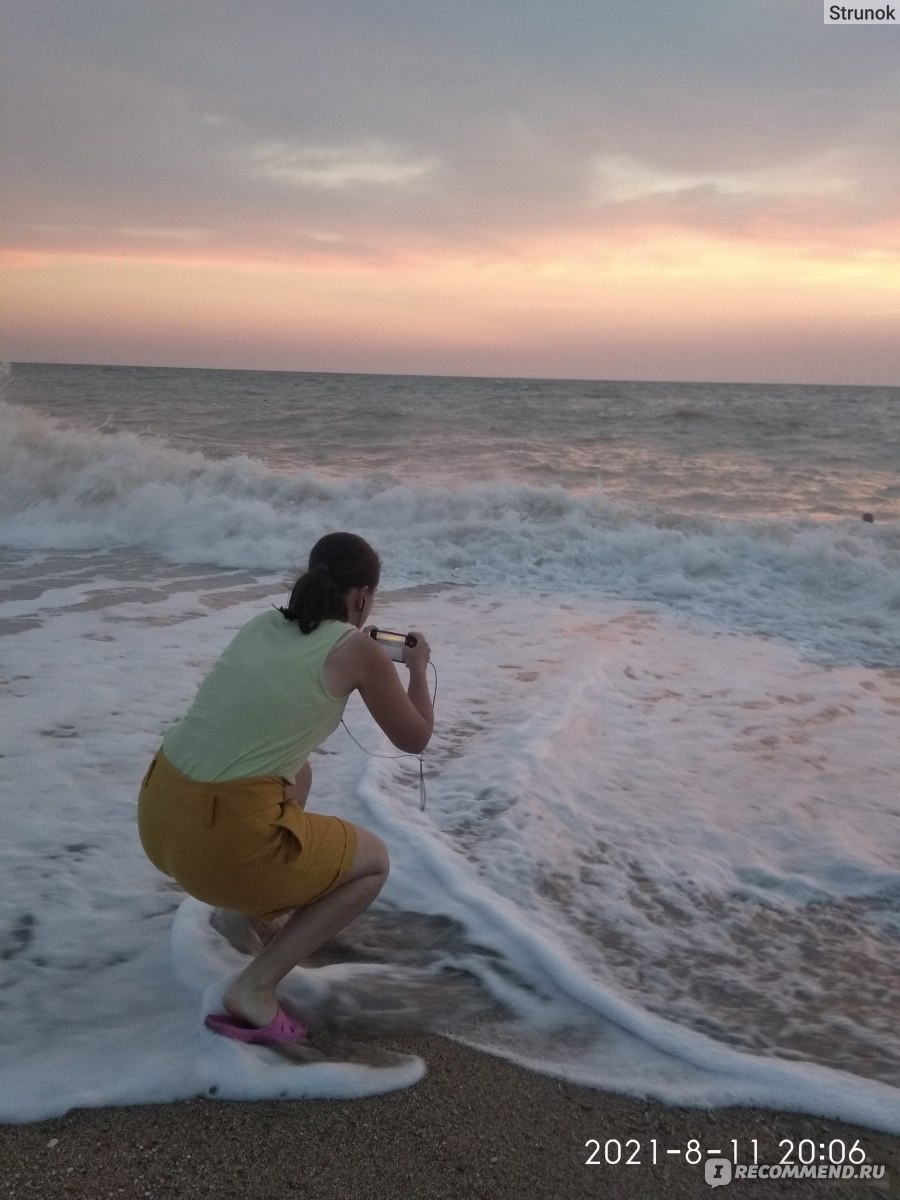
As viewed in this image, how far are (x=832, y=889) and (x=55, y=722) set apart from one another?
4.11 metres

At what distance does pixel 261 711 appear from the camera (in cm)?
268

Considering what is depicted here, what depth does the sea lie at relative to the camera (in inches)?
114

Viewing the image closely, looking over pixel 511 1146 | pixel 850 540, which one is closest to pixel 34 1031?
pixel 511 1146

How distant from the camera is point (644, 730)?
19.1ft

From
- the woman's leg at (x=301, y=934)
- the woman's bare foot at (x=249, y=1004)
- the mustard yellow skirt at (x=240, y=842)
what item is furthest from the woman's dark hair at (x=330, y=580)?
the woman's bare foot at (x=249, y=1004)

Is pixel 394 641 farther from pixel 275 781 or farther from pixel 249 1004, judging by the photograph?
pixel 249 1004

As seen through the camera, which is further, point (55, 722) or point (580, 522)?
point (580, 522)

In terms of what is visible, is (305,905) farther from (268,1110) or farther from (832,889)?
(832,889)

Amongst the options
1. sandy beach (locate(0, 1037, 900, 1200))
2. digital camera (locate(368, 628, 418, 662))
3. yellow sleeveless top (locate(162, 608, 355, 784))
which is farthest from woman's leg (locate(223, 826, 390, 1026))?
digital camera (locate(368, 628, 418, 662))

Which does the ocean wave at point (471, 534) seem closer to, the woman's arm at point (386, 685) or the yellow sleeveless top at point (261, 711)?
the woman's arm at point (386, 685)

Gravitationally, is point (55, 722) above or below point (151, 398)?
below

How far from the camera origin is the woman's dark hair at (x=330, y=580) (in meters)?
2.78

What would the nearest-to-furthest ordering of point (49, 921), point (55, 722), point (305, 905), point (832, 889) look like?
point (305, 905), point (49, 921), point (832, 889), point (55, 722)

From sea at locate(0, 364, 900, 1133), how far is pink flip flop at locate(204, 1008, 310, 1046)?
0.04 m
